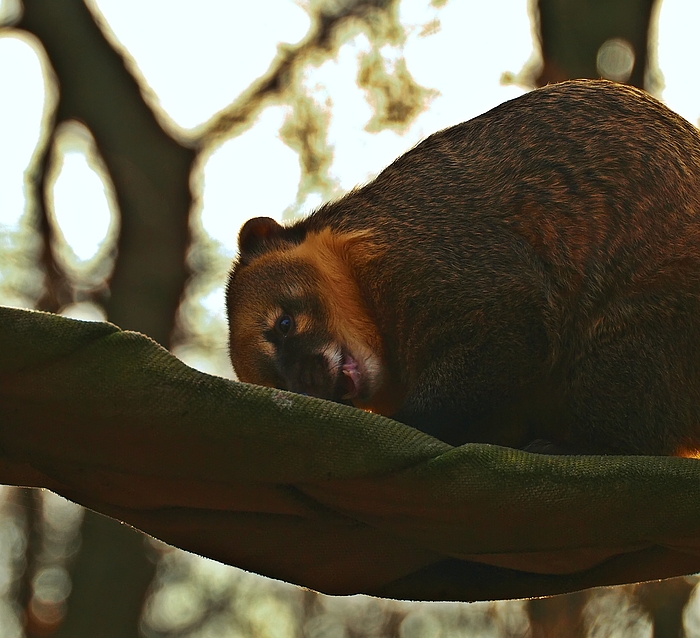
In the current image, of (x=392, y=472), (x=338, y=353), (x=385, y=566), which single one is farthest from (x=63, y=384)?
(x=338, y=353)

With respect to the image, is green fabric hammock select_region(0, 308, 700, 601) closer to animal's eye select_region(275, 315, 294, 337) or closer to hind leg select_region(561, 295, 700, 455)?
hind leg select_region(561, 295, 700, 455)

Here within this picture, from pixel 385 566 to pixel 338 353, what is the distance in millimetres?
933

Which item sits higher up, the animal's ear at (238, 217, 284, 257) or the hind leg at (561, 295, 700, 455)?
the animal's ear at (238, 217, 284, 257)

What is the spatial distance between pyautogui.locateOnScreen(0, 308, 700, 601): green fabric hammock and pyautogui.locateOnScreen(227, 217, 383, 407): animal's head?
889 millimetres

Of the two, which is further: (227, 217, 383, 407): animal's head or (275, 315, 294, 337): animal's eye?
(275, 315, 294, 337): animal's eye

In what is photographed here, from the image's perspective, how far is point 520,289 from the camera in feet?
8.81

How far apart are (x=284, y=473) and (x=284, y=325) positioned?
1335 mm

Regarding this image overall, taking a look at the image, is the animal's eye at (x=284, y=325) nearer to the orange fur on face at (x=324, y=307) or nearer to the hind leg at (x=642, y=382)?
the orange fur on face at (x=324, y=307)

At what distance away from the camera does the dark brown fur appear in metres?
2.57

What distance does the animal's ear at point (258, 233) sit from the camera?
3.55 m

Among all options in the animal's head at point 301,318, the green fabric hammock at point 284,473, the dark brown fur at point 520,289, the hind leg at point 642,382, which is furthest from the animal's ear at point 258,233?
the green fabric hammock at point 284,473

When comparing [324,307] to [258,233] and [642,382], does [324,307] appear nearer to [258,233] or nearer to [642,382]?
[258,233]

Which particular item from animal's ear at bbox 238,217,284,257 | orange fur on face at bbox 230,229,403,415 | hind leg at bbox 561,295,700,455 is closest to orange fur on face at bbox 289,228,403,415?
orange fur on face at bbox 230,229,403,415

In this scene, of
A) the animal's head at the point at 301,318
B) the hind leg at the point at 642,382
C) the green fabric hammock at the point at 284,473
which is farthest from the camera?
the animal's head at the point at 301,318
